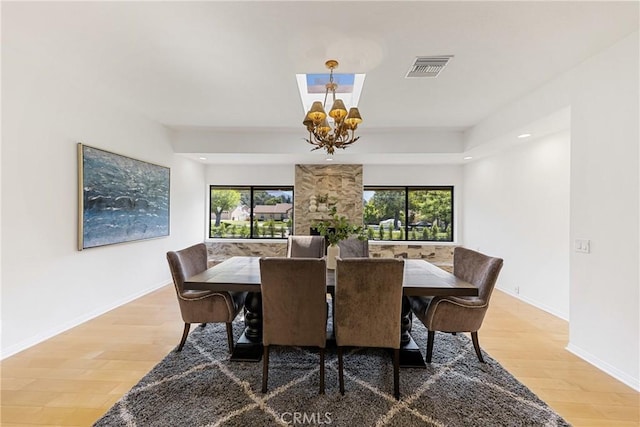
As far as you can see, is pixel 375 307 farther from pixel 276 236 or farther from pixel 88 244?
pixel 276 236

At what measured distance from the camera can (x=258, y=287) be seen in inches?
91.3

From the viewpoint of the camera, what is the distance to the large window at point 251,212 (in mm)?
6742

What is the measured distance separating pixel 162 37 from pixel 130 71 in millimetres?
891

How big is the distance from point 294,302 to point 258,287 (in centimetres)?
38

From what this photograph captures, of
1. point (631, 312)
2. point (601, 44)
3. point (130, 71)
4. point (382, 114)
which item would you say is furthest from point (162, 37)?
point (631, 312)

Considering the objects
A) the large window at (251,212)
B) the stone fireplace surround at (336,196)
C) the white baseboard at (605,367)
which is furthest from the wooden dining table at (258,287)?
the large window at (251,212)

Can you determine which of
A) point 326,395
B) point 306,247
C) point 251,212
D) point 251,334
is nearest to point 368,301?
point 326,395

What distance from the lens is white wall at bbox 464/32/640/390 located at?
7.28ft

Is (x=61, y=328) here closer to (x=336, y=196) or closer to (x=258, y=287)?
(x=258, y=287)

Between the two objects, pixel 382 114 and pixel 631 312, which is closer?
pixel 631 312

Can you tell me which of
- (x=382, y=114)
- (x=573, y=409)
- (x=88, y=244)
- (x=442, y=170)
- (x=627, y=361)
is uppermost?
(x=382, y=114)

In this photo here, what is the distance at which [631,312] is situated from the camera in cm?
222

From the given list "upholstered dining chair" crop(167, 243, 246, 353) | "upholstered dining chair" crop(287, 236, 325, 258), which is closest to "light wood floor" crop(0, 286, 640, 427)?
"upholstered dining chair" crop(167, 243, 246, 353)

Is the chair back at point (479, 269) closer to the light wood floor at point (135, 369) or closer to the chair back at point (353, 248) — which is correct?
the light wood floor at point (135, 369)
